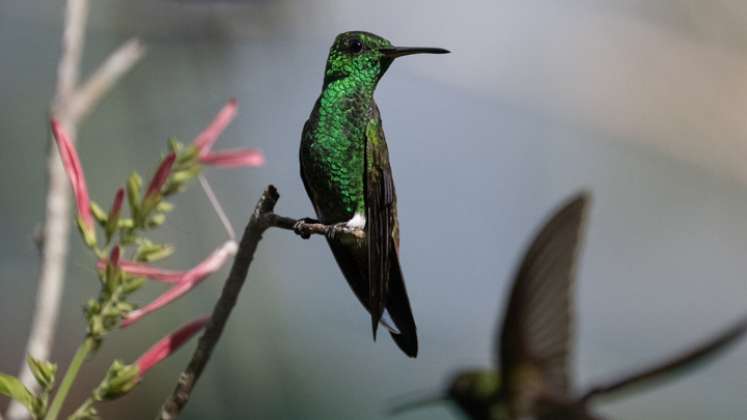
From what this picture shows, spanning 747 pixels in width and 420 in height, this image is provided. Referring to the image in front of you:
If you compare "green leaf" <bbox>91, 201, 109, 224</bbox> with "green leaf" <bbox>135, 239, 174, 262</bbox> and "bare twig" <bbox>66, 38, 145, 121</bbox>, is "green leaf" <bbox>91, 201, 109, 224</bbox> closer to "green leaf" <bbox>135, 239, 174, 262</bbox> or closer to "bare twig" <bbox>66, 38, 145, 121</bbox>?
"green leaf" <bbox>135, 239, 174, 262</bbox>

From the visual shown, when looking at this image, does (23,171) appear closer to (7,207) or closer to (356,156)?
(7,207)

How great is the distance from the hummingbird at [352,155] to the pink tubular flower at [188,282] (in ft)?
0.50

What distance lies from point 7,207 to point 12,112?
1.62ft

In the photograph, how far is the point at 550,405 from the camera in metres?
1.52

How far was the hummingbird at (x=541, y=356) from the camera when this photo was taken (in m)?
1.13

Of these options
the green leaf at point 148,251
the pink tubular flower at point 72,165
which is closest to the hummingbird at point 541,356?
the green leaf at point 148,251

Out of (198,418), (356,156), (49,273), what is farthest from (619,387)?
(198,418)

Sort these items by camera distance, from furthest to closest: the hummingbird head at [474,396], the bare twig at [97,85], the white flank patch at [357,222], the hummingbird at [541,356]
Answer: the hummingbird head at [474,396]
the bare twig at [97,85]
the white flank patch at [357,222]
the hummingbird at [541,356]

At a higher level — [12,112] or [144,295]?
[12,112]

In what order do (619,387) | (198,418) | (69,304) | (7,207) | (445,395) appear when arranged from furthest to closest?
(7,207), (69,304), (198,418), (445,395), (619,387)

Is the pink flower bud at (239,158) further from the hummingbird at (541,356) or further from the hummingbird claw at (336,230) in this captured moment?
the hummingbird at (541,356)

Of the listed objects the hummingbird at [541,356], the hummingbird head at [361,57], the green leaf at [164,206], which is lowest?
the hummingbird at [541,356]

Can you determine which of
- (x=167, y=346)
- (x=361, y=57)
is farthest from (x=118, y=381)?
(x=361, y=57)

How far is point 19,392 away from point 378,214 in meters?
0.50
